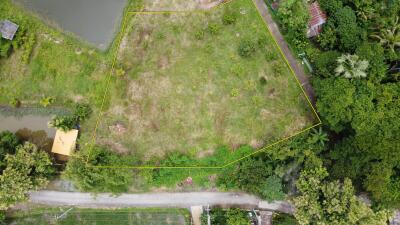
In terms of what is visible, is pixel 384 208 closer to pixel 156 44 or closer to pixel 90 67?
pixel 156 44

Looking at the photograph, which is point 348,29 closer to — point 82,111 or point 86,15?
point 86,15

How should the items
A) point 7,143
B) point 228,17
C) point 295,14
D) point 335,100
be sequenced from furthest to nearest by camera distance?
point 228,17 < point 295,14 < point 7,143 < point 335,100

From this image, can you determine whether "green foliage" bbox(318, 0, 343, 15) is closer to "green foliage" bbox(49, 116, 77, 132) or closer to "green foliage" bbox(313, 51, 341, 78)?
"green foliage" bbox(313, 51, 341, 78)

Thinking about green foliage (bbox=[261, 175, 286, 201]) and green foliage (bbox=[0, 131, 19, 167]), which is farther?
green foliage (bbox=[261, 175, 286, 201])

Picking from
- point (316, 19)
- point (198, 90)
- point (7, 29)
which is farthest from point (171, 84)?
point (7, 29)

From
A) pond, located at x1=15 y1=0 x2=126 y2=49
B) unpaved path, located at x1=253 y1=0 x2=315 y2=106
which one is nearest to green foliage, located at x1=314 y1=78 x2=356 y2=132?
unpaved path, located at x1=253 y1=0 x2=315 y2=106

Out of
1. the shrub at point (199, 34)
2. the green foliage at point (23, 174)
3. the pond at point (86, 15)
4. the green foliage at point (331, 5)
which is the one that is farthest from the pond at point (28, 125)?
the green foliage at point (331, 5)

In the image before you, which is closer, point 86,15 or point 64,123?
point 64,123
